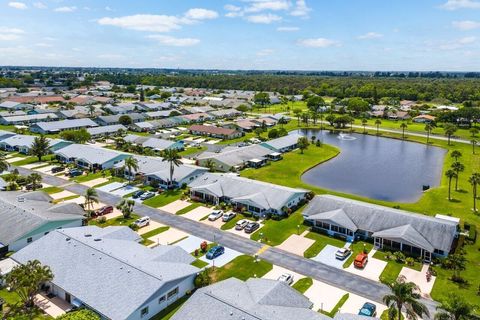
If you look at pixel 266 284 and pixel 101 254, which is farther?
pixel 101 254

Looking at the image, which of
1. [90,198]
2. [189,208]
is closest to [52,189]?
[90,198]

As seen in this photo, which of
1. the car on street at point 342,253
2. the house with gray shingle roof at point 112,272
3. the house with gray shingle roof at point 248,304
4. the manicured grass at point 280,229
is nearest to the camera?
the house with gray shingle roof at point 248,304

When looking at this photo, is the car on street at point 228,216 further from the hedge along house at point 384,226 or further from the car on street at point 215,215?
the hedge along house at point 384,226

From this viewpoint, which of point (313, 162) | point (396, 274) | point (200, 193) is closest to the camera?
point (396, 274)

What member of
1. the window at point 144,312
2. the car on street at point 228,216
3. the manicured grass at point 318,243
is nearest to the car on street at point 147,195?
the car on street at point 228,216

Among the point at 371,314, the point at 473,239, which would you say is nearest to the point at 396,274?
the point at 371,314

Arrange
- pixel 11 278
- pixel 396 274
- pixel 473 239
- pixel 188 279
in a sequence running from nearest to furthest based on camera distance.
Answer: pixel 11 278
pixel 188 279
pixel 396 274
pixel 473 239

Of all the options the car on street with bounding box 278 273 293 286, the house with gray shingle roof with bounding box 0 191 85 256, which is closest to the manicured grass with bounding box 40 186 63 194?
the house with gray shingle roof with bounding box 0 191 85 256

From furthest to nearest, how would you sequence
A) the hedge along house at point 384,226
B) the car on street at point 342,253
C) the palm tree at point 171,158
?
the palm tree at point 171,158
the hedge along house at point 384,226
the car on street at point 342,253

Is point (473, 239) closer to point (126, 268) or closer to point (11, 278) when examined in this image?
point (126, 268)
